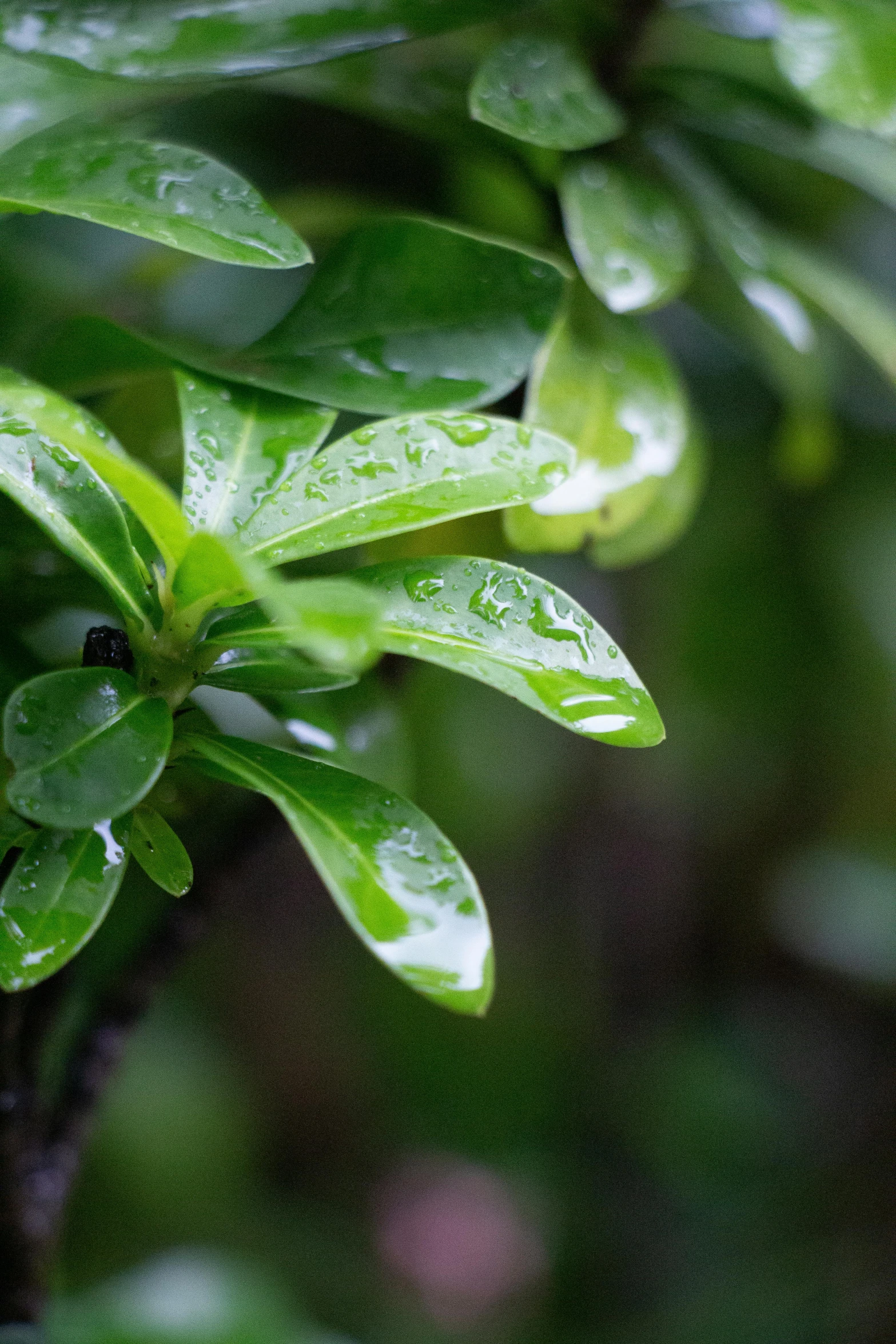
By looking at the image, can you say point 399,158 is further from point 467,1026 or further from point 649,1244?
point 649,1244

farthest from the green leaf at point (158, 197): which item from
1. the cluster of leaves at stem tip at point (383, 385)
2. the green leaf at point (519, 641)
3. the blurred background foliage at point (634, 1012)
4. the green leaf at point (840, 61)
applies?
the blurred background foliage at point (634, 1012)

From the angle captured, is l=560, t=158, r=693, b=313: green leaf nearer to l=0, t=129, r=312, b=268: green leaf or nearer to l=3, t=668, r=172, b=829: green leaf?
l=0, t=129, r=312, b=268: green leaf

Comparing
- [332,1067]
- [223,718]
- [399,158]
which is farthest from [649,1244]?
[399,158]

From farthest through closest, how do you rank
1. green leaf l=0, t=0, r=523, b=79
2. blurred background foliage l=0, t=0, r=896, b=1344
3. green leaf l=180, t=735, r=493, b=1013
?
Result: blurred background foliage l=0, t=0, r=896, b=1344 < green leaf l=0, t=0, r=523, b=79 < green leaf l=180, t=735, r=493, b=1013

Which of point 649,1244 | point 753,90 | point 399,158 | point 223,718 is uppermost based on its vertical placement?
point 753,90

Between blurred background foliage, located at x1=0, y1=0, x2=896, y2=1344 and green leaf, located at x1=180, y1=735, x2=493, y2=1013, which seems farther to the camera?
blurred background foliage, located at x1=0, y1=0, x2=896, y2=1344

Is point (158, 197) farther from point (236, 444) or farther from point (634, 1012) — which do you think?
point (634, 1012)

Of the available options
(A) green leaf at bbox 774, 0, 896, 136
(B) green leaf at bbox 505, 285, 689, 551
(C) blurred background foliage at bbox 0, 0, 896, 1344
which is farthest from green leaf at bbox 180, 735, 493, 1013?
(C) blurred background foliage at bbox 0, 0, 896, 1344
